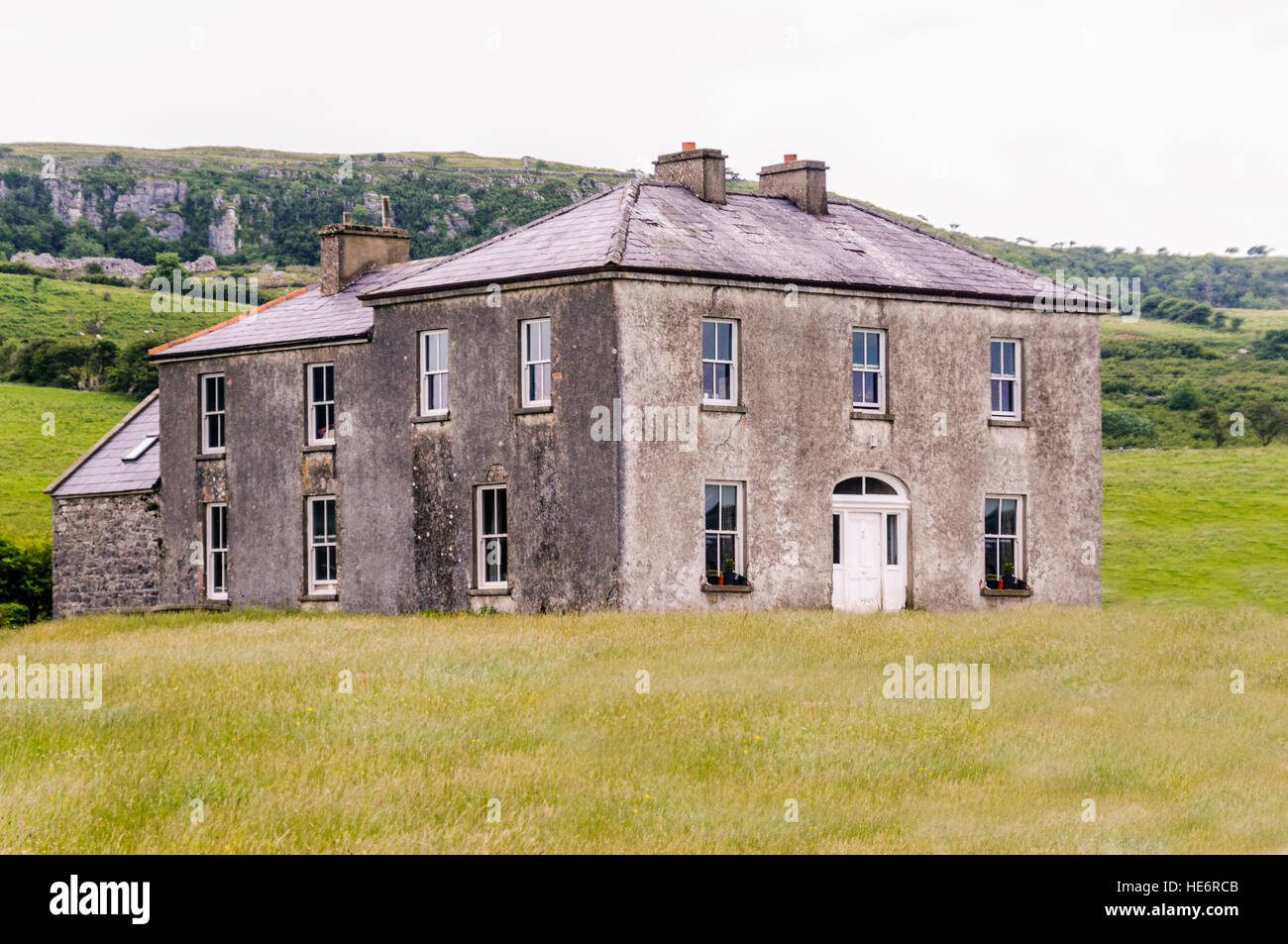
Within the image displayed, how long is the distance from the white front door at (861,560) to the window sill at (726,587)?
8.44 ft

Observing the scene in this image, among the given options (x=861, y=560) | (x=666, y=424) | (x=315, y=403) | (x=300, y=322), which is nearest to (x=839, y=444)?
(x=861, y=560)

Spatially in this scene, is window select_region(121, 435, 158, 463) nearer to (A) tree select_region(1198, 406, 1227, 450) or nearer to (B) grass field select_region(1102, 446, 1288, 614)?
(B) grass field select_region(1102, 446, 1288, 614)

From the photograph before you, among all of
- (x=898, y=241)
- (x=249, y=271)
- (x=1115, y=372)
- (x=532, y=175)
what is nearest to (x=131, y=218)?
(x=249, y=271)

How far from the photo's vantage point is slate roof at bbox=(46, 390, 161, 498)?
39750 millimetres

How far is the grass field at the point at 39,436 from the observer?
61016 millimetres

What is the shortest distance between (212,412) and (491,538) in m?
9.64

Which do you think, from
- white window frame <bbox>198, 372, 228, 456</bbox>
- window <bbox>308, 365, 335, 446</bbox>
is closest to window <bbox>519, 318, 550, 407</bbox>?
window <bbox>308, 365, 335, 446</bbox>

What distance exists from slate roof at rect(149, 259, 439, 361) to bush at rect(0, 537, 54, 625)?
866 centimetres

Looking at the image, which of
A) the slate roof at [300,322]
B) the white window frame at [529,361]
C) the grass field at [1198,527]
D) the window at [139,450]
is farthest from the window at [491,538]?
the grass field at [1198,527]

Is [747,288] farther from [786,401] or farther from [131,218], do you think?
[131,218]

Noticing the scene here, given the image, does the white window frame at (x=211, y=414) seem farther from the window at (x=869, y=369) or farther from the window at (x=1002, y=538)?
the window at (x=1002, y=538)

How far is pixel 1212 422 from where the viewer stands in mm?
83375

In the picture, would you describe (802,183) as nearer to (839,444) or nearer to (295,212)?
(839,444)

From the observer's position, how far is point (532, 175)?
193375 millimetres
